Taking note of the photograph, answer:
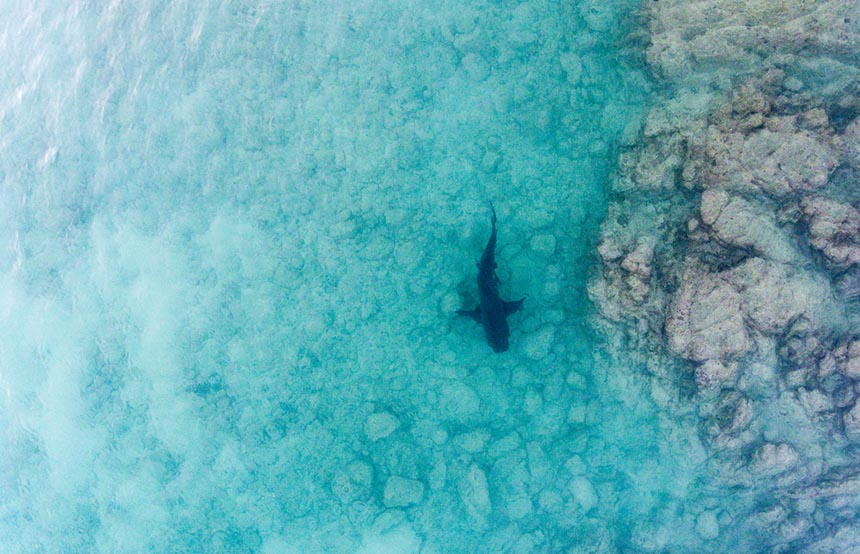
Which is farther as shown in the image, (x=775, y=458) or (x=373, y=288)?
(x=373, y=288)

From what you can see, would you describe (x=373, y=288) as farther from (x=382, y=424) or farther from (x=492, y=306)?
(x=382, y=424)

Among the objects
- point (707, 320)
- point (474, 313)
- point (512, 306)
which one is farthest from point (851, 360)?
point (474, 313)

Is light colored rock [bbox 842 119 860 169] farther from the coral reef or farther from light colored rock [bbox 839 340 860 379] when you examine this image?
light colored rock [bbox 839 340 860 379]

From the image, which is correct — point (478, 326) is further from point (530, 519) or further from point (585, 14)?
point (585, 14)

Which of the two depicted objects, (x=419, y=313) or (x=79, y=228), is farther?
(x=79, y=228)

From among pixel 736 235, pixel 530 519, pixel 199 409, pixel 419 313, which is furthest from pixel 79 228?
pixel 736 235

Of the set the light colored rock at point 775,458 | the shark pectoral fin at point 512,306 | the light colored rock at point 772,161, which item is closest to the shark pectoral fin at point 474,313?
the shark pectoral fin at point 512,306
